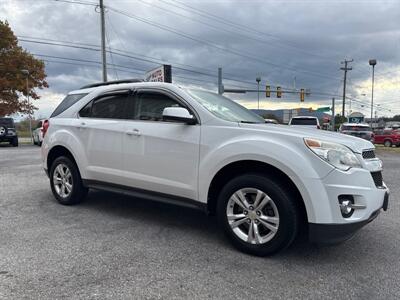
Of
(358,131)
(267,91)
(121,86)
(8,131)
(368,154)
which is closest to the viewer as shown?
(368,154)

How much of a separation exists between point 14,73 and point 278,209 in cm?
3864

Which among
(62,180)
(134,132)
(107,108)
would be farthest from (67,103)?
(134,132)

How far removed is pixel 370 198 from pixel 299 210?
655mm

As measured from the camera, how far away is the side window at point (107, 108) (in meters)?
5.20

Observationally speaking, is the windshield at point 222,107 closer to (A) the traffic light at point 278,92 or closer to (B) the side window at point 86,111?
(B) the side window at point 86,111

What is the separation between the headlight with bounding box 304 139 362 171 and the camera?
11.6 ft

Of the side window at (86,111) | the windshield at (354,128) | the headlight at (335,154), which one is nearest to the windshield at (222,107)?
the headlight at (335,154)

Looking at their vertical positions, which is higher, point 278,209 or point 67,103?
point 67,103

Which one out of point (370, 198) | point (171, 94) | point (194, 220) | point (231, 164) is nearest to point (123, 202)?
point (194, 220)

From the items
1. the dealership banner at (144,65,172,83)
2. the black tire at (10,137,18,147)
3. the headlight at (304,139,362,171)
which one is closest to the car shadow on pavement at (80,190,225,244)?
the headlight at (304,139,362,171)

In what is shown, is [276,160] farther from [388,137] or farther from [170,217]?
[388,137]

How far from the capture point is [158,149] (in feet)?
15.0

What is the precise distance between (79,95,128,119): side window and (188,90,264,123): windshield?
107 centimetres

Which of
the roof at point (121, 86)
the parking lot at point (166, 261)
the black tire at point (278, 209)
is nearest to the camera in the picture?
the parking lot at point (166, 261)
